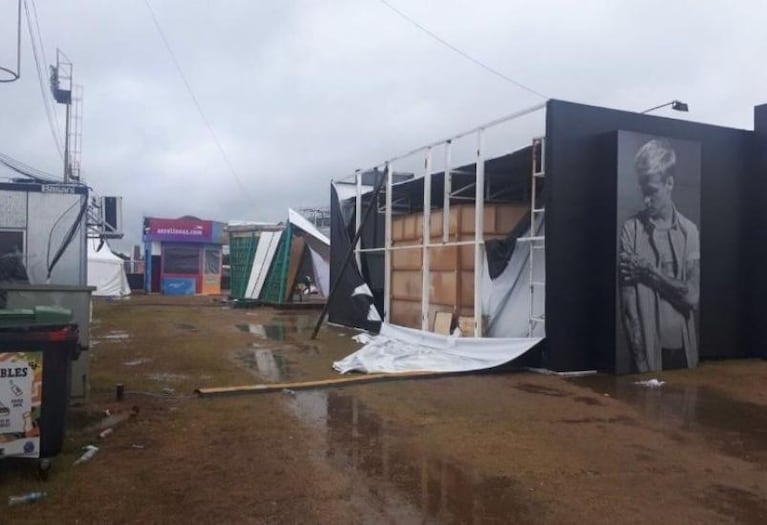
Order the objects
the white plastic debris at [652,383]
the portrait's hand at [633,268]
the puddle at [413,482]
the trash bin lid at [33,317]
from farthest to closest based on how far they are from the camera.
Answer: the portrait's hand at [633,268]
the white plastic debris at [652,383]
the trash bin lid at [33,317]
the puddle at [413,482]

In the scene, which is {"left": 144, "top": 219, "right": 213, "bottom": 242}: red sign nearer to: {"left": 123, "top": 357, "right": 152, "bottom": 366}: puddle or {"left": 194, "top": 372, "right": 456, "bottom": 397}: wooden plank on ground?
{"left": 123, "top": 357, "right": 152, "bottom": 366}: puddle

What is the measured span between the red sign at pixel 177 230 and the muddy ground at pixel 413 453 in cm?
2485

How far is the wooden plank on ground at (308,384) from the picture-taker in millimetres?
8383

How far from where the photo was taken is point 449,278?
524 inches

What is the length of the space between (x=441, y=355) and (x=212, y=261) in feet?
88.6

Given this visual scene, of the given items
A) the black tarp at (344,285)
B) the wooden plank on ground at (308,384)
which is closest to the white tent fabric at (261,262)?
the black tarp at (344,285)

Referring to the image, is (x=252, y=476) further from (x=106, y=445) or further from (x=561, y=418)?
(x=561, y=418)

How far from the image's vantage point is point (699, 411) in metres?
7.78

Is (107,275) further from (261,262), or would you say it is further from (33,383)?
(33,383)

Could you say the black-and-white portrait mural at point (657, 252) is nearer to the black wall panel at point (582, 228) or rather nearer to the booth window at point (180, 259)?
the black wall panel at point (582, 228)

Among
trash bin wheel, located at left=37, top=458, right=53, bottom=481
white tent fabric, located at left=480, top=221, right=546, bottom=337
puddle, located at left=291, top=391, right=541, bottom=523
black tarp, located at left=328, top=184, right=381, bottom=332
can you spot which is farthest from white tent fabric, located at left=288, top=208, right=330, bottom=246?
trash bin wheel, located at left=37, top=458, right=53, bottom=481

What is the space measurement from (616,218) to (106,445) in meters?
8.02

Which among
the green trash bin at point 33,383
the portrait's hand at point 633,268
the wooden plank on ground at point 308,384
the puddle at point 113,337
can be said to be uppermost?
the portrait's hand at point 633,268

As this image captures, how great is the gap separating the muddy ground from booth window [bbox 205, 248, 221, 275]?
25.9 m
